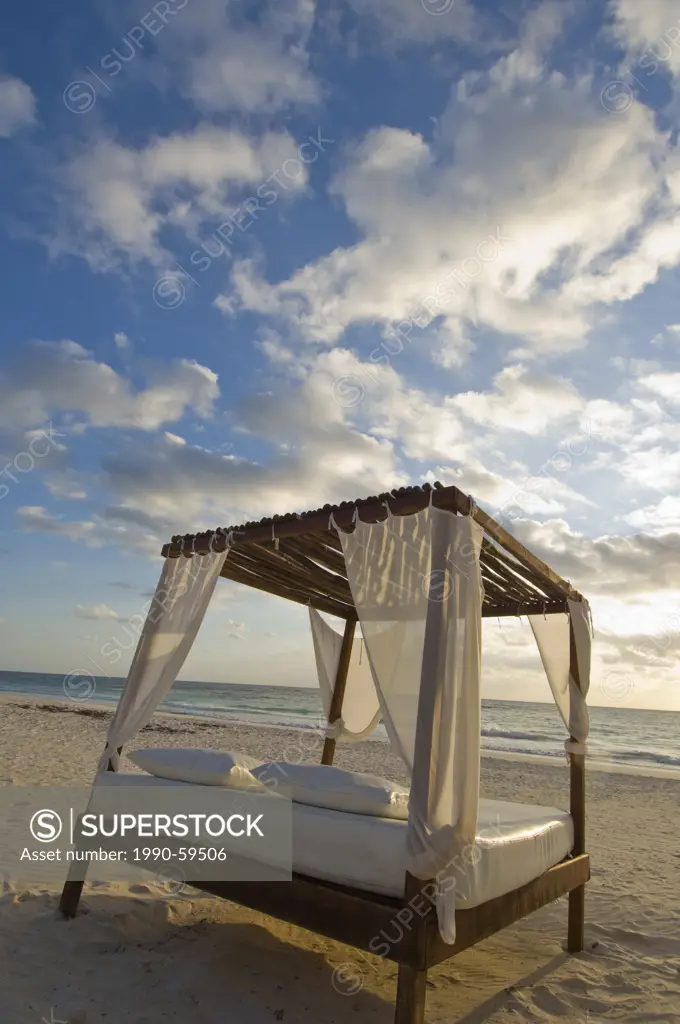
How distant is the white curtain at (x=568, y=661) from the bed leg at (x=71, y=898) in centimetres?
323

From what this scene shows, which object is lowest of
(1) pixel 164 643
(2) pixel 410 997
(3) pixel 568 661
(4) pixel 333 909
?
(2) pixel 410 997

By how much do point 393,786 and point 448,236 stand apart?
3.67 metres

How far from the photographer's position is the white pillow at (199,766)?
325 centimetres

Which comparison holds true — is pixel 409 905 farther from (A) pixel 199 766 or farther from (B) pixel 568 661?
(B) pixel 568 661

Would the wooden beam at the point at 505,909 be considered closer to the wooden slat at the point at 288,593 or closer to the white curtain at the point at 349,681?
the white curtain at the point at 349,681

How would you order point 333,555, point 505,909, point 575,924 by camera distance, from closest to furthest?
point 505,909, point 575,924, point 333,555

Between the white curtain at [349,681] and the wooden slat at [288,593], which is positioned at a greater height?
the wooden slat at [288,593]

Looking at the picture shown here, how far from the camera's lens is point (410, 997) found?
214 centimetres

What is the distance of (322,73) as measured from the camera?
3.97 meters

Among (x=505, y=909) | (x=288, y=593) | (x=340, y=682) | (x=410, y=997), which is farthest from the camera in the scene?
(x=340, y=682)

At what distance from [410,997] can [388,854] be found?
17.9 inches

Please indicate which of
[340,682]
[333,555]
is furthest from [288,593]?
[333,555]

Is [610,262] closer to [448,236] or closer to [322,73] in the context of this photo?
[448,236]

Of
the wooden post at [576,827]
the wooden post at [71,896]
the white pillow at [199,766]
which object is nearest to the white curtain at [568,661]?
the wooden post at [576,827]
